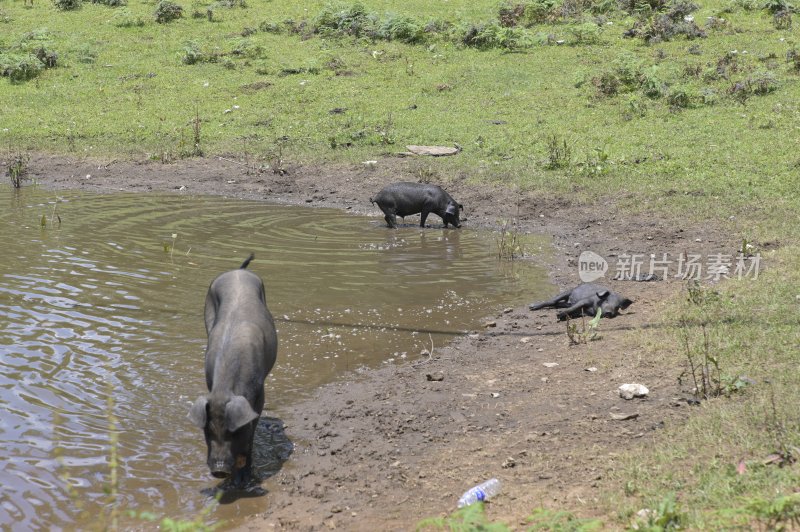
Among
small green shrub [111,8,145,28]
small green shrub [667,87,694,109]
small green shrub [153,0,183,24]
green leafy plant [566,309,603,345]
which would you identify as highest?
→ small green shrub [153,0,183,24]

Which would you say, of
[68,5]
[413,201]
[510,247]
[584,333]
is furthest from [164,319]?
[68,5]

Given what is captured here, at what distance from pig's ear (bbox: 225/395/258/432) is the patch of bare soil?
0.61 metres

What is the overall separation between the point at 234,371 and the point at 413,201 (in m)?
9.15

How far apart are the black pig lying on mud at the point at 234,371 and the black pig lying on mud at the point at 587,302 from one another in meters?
3.71

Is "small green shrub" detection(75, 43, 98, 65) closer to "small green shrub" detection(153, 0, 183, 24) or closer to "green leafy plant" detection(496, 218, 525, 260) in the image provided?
"small green shrub" detection(153, 0, 183, 24)

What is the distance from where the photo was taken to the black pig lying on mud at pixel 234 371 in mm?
5543

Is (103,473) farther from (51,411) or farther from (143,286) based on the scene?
(143,286)

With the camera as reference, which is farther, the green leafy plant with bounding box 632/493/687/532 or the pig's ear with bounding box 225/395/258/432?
the pig's ear with bounding box 225/395/258/432

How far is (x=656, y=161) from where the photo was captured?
15781 mm

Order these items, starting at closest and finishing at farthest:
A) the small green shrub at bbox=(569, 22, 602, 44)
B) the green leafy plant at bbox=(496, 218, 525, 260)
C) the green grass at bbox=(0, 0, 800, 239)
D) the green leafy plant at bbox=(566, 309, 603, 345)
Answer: the green leafy plant at bbox=(566, 309, 603, 345), the green leafy plant at bbox=(496, 218, 525, 260), the green grass at bbox=(0, 0, 800, 239), the small green shrub at bbox=(569, 22, 602, 44)

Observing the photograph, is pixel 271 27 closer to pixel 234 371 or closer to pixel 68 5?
pixel 68 5

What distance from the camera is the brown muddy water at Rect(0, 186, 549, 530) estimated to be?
19.7 ft

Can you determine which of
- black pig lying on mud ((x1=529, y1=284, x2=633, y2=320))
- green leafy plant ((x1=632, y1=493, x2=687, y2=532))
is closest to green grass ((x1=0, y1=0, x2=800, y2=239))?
black pig lying on mud ((x1=529, y1=284, x2=633, y2=320))

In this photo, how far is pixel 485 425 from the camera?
6.57m
